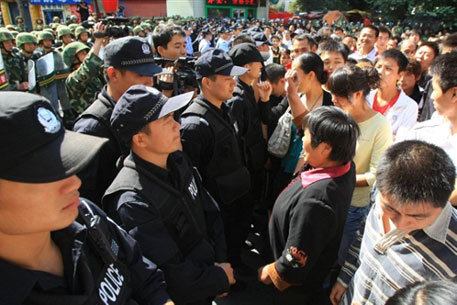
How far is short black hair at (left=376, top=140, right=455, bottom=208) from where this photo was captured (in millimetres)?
1177

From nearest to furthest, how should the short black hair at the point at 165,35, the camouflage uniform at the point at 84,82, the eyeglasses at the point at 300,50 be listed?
the camouflage uniform at the point at 84,82 < the short black hair at the point at 165,35 < the eyeglasses at the point at 300,50

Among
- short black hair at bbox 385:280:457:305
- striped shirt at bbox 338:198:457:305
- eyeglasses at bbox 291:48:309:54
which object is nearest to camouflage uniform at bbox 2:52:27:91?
eyeglasses at bbox 291:48:309:54

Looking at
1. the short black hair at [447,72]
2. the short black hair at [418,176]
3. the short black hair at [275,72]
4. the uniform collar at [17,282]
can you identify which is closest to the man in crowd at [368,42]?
the short black hair at [275,72]

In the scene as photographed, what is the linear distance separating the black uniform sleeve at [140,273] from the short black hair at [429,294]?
1.02 metres

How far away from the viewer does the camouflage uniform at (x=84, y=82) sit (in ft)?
10.5

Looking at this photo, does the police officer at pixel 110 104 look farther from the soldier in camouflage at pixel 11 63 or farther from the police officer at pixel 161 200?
the soldier in camouflage at pixel 11 63

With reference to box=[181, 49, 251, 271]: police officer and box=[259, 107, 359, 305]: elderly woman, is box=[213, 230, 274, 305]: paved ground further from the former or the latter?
box=[259, 107, 359, 305]: elderly woman

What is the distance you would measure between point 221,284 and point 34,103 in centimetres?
132

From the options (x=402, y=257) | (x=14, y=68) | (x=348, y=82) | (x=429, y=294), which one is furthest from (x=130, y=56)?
(x=14, y=68)

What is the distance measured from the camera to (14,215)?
3.03 ft

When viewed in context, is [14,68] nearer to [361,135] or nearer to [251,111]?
[251,111]

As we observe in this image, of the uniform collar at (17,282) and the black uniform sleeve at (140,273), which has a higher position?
the uniform collar at (17,282)

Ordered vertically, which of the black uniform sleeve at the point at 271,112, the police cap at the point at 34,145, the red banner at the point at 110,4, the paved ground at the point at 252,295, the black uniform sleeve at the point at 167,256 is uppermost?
the red banner at the point at 110,4

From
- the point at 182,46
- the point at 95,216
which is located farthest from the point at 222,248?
the point at 182,46
